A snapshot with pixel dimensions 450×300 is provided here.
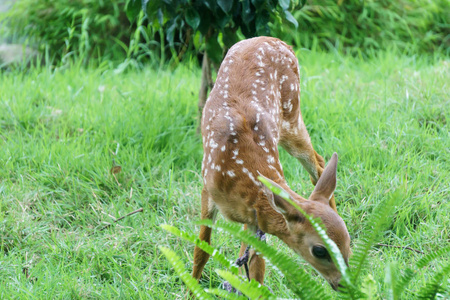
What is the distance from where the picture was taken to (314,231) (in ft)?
9.82

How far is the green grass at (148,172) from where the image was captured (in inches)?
147

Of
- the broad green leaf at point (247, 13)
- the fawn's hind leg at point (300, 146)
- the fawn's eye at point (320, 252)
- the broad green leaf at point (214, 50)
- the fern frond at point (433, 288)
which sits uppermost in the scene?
the broad green leaf at point (247, 13)

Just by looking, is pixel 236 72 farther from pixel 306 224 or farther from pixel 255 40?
pixel 306 224

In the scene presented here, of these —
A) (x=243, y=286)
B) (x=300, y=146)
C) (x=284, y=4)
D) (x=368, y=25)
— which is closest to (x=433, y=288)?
(x=243, y=286)

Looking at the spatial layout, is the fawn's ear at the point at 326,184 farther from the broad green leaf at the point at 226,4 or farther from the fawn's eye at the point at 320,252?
the broad green leaf at the point at 226,4

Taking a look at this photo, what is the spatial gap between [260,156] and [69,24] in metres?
4.93

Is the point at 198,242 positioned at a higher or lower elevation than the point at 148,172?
higher

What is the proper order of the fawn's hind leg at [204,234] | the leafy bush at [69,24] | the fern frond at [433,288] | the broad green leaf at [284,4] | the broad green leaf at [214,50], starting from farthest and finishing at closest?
the leafy bush at [69,24] < the broad green leaf at [214,50] < the broad green leaf at [284,4] < the fawn's hind leg at [204,234] < the fern frond at [433,288]

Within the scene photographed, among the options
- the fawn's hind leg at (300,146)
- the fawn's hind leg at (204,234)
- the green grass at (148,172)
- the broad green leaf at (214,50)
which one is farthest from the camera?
the broad green leaf at (214,50)

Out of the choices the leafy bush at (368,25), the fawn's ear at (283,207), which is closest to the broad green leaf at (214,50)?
the fawn's ear at (283,207)

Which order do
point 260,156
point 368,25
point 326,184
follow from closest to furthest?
point 326,184, point 260,156, point 368,25

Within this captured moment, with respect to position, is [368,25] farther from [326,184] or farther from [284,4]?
[326,184]

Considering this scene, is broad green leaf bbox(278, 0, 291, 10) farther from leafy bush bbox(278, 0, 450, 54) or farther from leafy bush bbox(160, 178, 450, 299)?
leafy bush bbox(278, 0, 450, 54)

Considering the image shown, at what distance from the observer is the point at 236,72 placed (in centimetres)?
393
